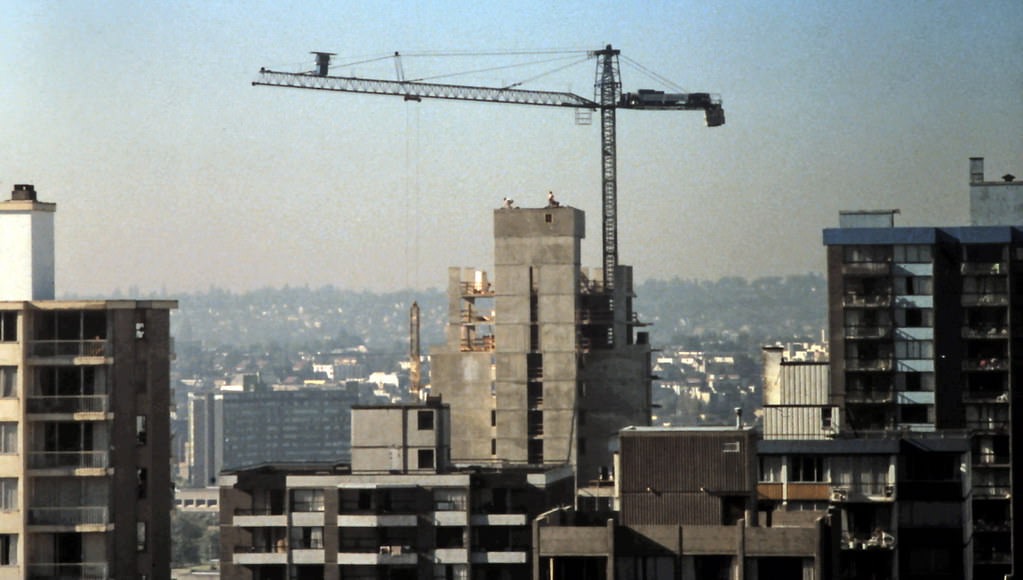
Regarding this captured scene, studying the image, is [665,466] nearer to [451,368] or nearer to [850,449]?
[850,449]

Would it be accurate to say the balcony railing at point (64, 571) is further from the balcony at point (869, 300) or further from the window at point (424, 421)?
the balcony at point (869, 300)

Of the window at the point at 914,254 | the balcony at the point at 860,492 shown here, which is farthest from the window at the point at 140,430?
the window at the point at 914,254

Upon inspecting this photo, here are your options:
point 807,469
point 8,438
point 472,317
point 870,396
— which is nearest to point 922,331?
point 870,396

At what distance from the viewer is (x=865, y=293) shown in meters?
115

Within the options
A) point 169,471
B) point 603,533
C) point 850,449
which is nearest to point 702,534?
point 603,533

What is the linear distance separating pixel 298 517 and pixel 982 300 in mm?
44048

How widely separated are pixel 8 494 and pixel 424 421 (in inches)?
973

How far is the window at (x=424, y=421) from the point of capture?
95.8 m

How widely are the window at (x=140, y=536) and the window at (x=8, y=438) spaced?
4922 mm

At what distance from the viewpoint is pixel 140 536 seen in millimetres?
76250

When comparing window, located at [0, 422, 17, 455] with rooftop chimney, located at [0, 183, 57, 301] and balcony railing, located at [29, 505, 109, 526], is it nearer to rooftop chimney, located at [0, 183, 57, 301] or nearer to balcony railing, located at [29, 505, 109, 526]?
balcony railing, located at [29, 505, 109, 526]

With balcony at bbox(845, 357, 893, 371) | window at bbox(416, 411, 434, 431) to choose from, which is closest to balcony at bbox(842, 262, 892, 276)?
balcony at bbox(845, 357, 893, 371)

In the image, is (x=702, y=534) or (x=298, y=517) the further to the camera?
(x=298, y=517)

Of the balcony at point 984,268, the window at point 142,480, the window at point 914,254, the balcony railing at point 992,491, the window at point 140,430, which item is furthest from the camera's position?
the balcony at point 984,268
